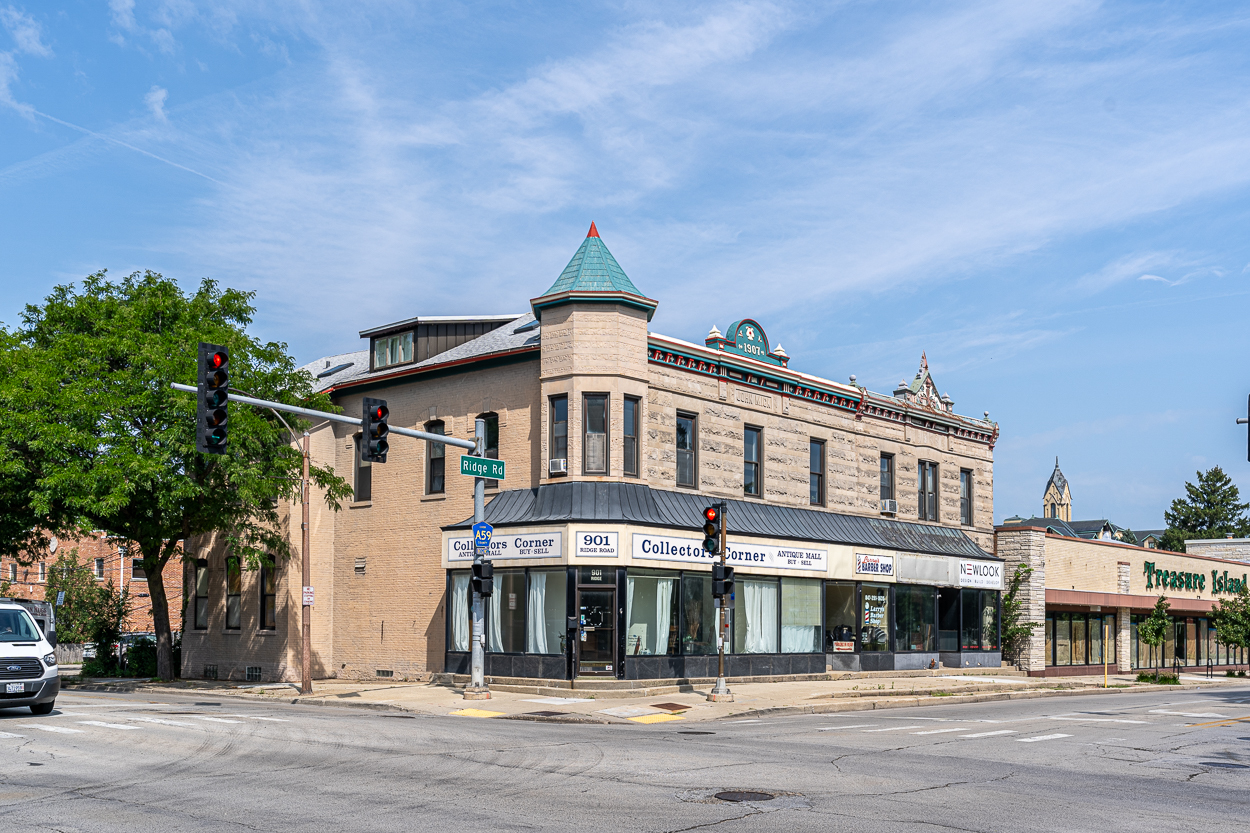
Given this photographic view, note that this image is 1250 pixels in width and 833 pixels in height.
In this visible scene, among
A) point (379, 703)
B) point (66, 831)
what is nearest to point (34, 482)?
point (379, 703)

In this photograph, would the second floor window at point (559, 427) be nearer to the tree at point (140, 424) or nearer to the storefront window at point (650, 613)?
the storefront window at point (650, 613)

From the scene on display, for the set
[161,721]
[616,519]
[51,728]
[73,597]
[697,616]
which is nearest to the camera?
[51,728]

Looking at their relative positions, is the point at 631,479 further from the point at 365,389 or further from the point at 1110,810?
the point at 1110,810

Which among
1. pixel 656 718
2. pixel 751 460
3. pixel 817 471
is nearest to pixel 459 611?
pixel 656 718

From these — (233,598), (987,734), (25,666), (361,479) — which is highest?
(361,479)

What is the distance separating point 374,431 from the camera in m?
21.2

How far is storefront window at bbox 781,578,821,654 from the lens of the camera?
32562 mm

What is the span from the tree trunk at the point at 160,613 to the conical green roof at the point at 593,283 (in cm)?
1381

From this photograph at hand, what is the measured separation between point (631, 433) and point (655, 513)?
226 cm

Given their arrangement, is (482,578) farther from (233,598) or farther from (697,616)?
(233,598)

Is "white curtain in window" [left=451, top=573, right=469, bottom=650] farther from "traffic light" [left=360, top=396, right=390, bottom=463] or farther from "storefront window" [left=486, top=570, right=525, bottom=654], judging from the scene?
"traffic light" [left=360, top=396, right=390, bottom=463]

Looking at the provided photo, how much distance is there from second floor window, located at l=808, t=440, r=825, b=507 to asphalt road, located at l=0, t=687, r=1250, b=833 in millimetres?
14042

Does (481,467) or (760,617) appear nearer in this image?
(481,467)

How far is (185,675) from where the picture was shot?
3894 cm
